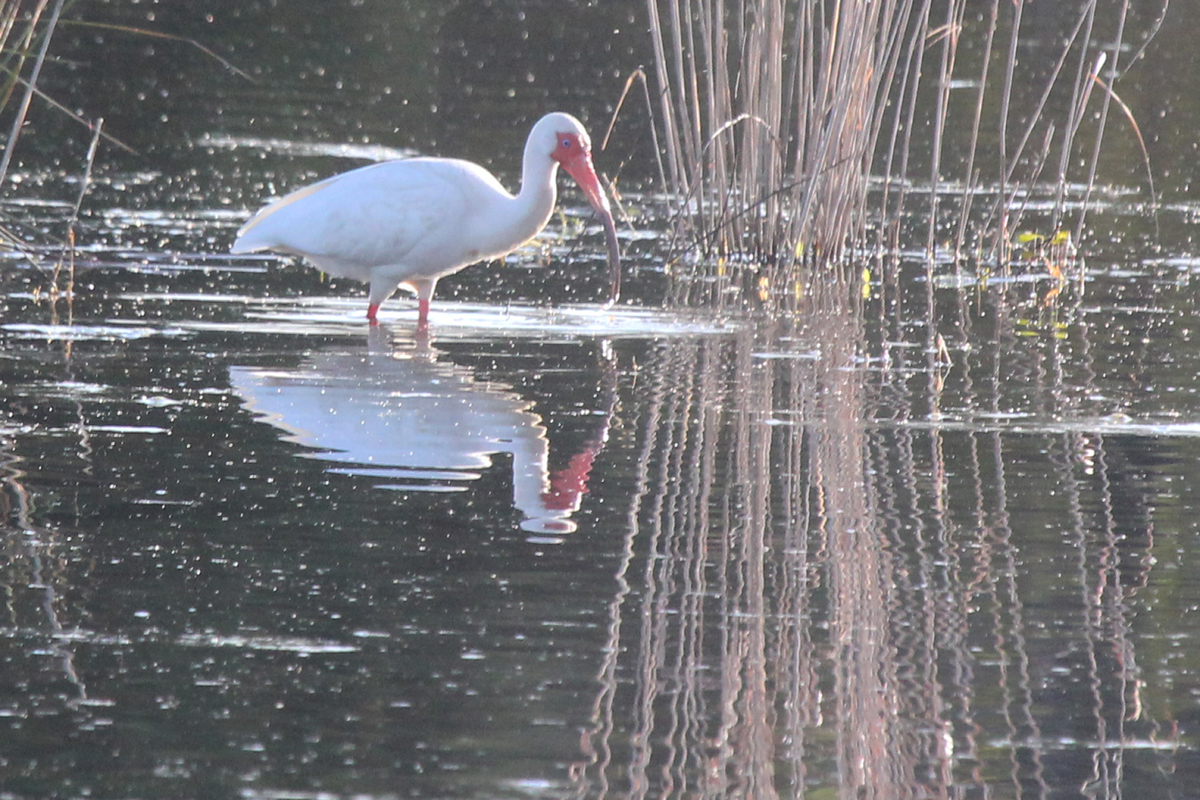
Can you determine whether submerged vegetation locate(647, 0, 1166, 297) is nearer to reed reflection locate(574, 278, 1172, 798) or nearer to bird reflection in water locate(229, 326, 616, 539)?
bird reflection in water locate(229, 326, 616, 539)

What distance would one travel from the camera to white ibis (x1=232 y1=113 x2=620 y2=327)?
8.94 metres

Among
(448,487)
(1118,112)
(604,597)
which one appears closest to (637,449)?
(448,487)

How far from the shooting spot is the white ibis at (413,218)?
29.3 ft

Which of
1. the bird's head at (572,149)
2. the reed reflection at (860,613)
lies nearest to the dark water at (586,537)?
the reed reflection at (860,613)

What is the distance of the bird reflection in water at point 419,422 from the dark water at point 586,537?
0.03m

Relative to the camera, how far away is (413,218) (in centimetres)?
891

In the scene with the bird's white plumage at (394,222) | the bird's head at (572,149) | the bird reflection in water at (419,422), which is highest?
the bird's head at (572,149)

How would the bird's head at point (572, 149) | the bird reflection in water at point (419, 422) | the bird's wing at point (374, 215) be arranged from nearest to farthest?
the bird reflection in water at point (419, 422), the bird's wing at point (374, 215), the bird's head at point (572, 149)

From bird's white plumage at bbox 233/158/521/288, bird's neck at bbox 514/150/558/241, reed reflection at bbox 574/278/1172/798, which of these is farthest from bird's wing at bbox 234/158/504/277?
reed reflection at bbox 574/278/1172/798

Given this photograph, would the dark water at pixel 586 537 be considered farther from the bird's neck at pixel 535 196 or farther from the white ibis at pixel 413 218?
the bird's neck at pixel 535 196

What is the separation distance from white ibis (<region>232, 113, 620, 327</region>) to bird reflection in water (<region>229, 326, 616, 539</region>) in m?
0.81

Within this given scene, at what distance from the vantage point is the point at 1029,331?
9352 mm

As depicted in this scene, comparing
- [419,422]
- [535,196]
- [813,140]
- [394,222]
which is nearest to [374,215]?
[394,222]

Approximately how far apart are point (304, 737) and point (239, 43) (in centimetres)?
1794
